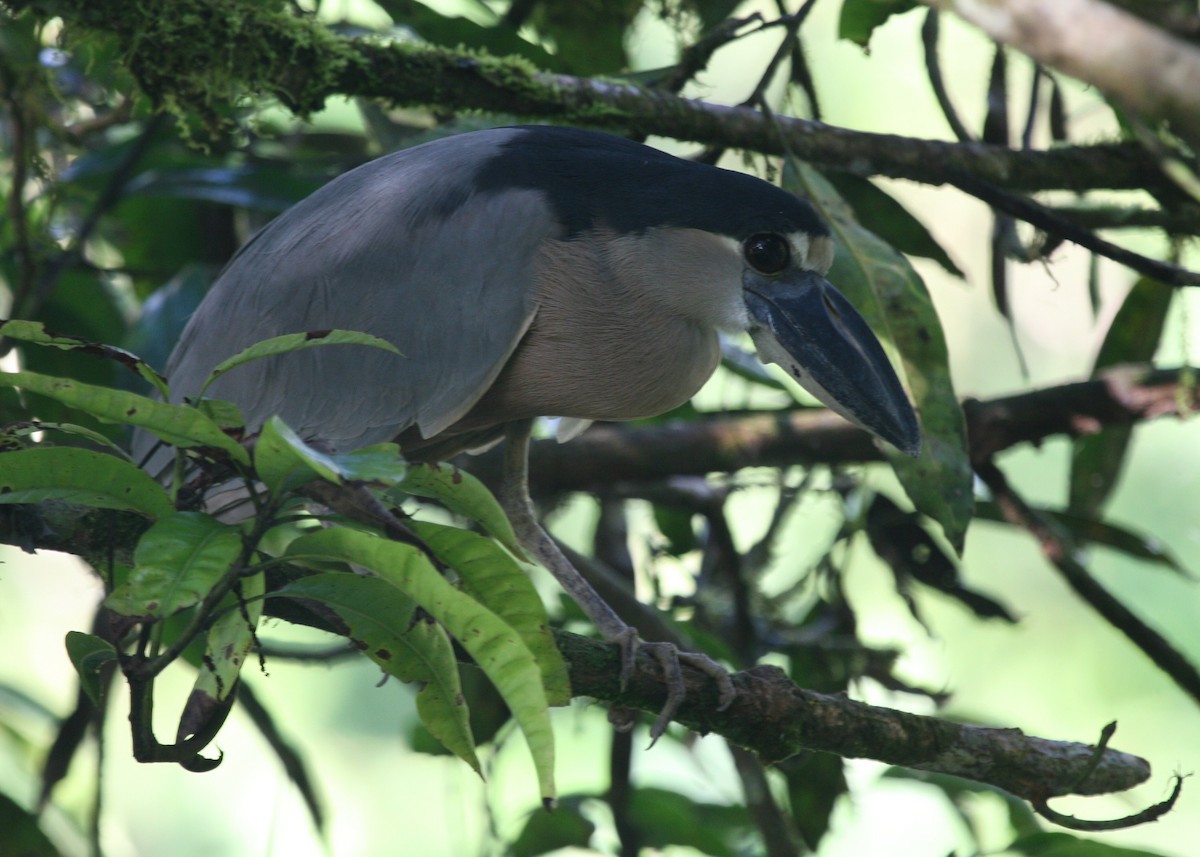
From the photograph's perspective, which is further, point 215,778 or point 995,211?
point 215,778

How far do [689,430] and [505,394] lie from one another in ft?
2.41

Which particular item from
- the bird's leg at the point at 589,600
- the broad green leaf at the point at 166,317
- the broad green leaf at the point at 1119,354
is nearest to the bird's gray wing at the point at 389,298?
the bird's leg at the point at 589,600

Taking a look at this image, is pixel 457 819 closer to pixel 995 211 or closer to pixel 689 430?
pixel 689 430

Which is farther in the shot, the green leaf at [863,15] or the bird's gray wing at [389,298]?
the green leaf at [863,15]

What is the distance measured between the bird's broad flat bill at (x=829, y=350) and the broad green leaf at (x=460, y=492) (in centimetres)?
82

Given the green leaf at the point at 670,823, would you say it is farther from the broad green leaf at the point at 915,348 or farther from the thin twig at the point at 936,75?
the thin twig at the point at 936,75

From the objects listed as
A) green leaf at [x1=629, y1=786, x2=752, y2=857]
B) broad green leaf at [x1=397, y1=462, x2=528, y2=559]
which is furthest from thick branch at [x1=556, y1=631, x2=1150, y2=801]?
green leaf at [x1=629, y1=786, x2=752, y2=857]

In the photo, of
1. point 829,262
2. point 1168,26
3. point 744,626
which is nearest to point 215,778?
point 744,626


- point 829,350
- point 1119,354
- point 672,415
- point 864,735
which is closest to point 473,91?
point 829,350

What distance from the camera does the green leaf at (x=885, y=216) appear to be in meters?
2.32

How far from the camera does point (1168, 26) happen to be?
1.02m

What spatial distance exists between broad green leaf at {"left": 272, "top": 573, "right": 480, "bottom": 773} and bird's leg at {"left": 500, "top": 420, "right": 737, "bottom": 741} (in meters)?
0.32

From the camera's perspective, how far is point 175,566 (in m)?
1.03

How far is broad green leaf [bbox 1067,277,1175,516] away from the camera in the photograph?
2.64m
